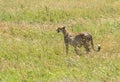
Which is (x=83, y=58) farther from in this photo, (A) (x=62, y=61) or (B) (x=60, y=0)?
(B) (x=60, y=0)

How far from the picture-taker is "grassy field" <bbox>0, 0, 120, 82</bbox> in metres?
8.38

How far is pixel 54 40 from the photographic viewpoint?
11.8 meters

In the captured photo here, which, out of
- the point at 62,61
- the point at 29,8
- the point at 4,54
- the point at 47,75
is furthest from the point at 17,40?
the point at 29,8

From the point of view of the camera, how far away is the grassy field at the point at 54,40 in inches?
330

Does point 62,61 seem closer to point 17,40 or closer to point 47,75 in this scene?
point 47,75

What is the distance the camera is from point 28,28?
12.7 metres

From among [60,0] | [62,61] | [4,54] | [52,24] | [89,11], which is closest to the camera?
[62,61]

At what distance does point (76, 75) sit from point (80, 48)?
2.80 metres

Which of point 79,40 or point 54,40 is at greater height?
point 79,40

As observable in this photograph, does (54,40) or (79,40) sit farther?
(54,40)

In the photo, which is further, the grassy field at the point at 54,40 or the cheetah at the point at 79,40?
the cheetah at the point at 79,40

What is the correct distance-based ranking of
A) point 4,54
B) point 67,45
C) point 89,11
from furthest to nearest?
point 89,11, point 67,45, point 4,54

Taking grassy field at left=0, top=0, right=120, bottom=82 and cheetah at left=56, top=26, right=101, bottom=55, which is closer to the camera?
grassy field at left=0, top=0, right=120, bottom=82

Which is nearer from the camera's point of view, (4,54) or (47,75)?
(47,75)
